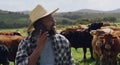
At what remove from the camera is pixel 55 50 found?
531 centimetres

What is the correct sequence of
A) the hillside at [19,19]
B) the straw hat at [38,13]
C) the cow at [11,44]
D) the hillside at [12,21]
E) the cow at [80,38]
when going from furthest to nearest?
the hillside at [19,19], the hillside at [12,21], the cow at [80,38], the cow at [11,44], the straw hat at [38,13]

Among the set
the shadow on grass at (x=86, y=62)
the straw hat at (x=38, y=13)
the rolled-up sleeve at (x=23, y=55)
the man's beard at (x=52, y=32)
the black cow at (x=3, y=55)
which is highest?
the straw hat at (x=38, y=13)

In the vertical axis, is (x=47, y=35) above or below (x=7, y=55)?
above

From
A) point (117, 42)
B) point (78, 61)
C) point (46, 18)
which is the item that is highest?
point (46, 18)

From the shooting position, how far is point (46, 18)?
5203 millimetres

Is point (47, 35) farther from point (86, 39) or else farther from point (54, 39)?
point (86, 39)

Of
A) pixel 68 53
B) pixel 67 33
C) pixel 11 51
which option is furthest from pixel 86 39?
pixel 68 53

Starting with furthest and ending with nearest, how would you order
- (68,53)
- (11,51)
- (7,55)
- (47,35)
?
(11,51) → (7,55) → (68,53) → (47,35)

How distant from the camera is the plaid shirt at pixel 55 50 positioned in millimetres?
5238

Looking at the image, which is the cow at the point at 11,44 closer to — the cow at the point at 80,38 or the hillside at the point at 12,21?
the cow at the point at 80,38

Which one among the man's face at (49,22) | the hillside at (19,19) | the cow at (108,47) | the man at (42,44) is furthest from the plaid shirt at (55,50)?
the hillside at (19,19)

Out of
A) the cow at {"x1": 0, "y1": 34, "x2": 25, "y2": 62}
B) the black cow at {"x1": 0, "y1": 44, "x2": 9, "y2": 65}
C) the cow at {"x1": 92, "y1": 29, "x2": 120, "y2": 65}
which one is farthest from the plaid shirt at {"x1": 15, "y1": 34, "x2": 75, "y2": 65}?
the cow at {"x1": 0, "y1": 34, "x2": 25, "y2": 62}

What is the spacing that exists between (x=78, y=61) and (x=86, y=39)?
182 centimetres

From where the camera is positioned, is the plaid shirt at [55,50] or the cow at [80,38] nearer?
the plaid shirt at [55,50]
